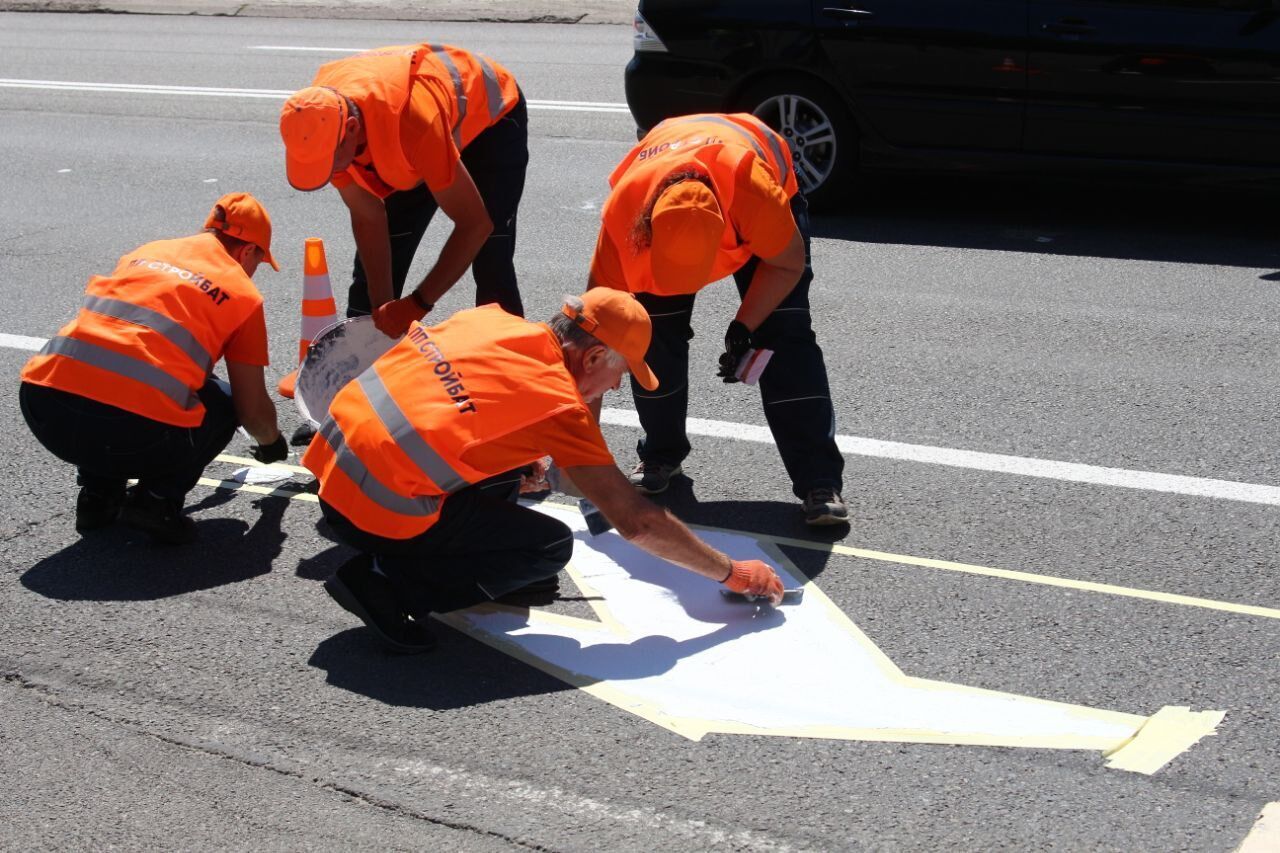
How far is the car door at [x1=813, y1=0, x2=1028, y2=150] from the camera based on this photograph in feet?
27.3

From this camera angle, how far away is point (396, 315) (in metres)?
5.05

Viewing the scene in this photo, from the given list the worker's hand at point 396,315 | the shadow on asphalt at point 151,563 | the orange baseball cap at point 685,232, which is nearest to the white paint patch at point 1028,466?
the worker's hand at point 396,315

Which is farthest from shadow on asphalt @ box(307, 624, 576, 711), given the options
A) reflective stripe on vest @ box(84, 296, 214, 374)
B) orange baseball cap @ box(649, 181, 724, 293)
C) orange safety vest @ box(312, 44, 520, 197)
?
orange safety vest @ box(312, 44, 520, 197)

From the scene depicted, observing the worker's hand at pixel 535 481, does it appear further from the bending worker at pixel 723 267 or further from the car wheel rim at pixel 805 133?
the car wheel rim at pixel 805 133

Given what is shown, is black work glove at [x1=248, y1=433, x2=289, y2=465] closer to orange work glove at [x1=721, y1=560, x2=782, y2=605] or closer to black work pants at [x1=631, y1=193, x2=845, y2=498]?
black work pants at [x1=631, y1=193, x2=845, y2=498]

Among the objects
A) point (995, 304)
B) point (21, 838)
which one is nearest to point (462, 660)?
point (21, 838)

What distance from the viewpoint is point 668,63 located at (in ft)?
29.9

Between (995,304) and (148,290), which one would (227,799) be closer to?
(148,290)

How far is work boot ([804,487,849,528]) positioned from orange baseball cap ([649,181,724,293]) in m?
0.99

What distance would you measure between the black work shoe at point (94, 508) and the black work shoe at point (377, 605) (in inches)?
48.3

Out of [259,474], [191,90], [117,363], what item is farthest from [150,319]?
[191,90]

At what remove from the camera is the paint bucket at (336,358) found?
5.18 metres

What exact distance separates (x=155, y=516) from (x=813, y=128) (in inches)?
205

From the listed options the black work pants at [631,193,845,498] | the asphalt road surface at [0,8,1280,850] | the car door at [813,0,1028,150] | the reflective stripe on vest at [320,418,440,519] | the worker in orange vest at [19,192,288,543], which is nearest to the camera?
the asphalt road surface at [0,8,1280,850]
